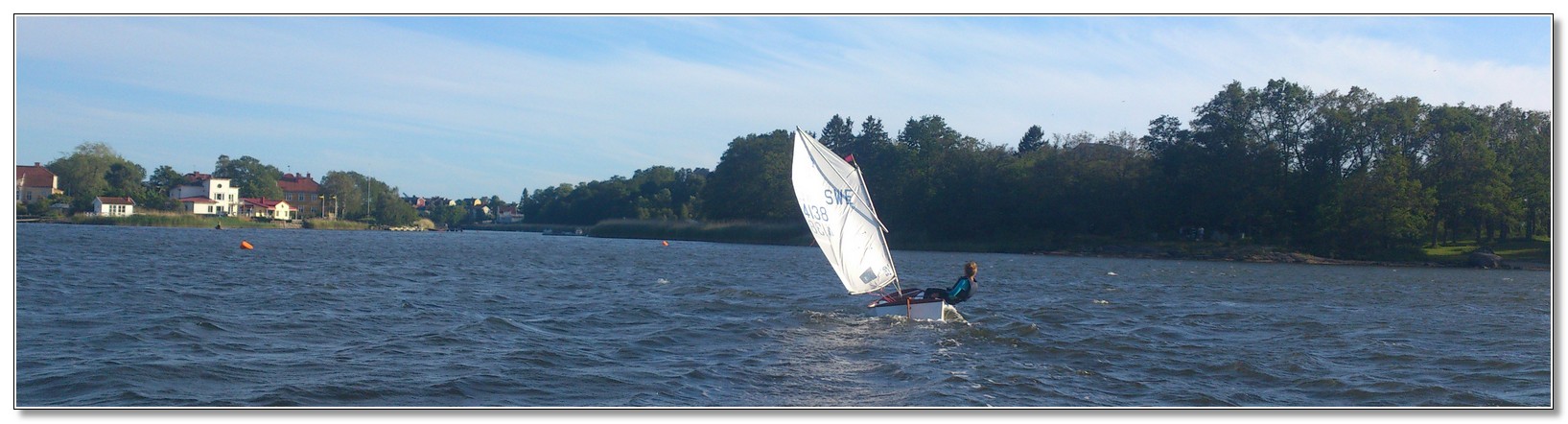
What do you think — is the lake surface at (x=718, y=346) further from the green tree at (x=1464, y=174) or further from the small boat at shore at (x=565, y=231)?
the small boat at shore at (x=565, y=231)

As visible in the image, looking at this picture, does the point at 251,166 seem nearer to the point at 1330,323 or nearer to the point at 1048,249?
the point at 1048,249

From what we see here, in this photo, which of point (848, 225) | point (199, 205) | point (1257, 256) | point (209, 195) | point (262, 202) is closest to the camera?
point (848, 225)

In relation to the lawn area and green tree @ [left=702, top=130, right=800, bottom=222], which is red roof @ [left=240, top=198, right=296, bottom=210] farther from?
the lawn area

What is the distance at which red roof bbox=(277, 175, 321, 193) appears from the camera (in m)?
153

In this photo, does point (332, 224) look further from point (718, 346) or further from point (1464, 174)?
point (718, 346)

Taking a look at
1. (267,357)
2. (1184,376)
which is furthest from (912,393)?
(267,357)

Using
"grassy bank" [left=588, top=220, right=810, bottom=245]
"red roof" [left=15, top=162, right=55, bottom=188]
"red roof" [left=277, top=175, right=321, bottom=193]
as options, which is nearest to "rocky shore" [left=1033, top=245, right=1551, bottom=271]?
"grassy bank" [left=588, top=220, right=810, bottom=245]

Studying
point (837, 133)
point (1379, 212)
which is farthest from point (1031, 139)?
point (1379, 212)

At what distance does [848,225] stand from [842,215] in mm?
266

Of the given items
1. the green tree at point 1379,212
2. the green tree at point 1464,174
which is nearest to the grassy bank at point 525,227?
the green tree at point 1379,212

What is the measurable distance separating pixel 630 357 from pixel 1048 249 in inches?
2501

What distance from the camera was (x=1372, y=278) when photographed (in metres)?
43.0

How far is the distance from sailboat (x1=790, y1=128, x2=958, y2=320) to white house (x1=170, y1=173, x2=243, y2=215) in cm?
11149

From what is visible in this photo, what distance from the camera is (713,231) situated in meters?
97.9
